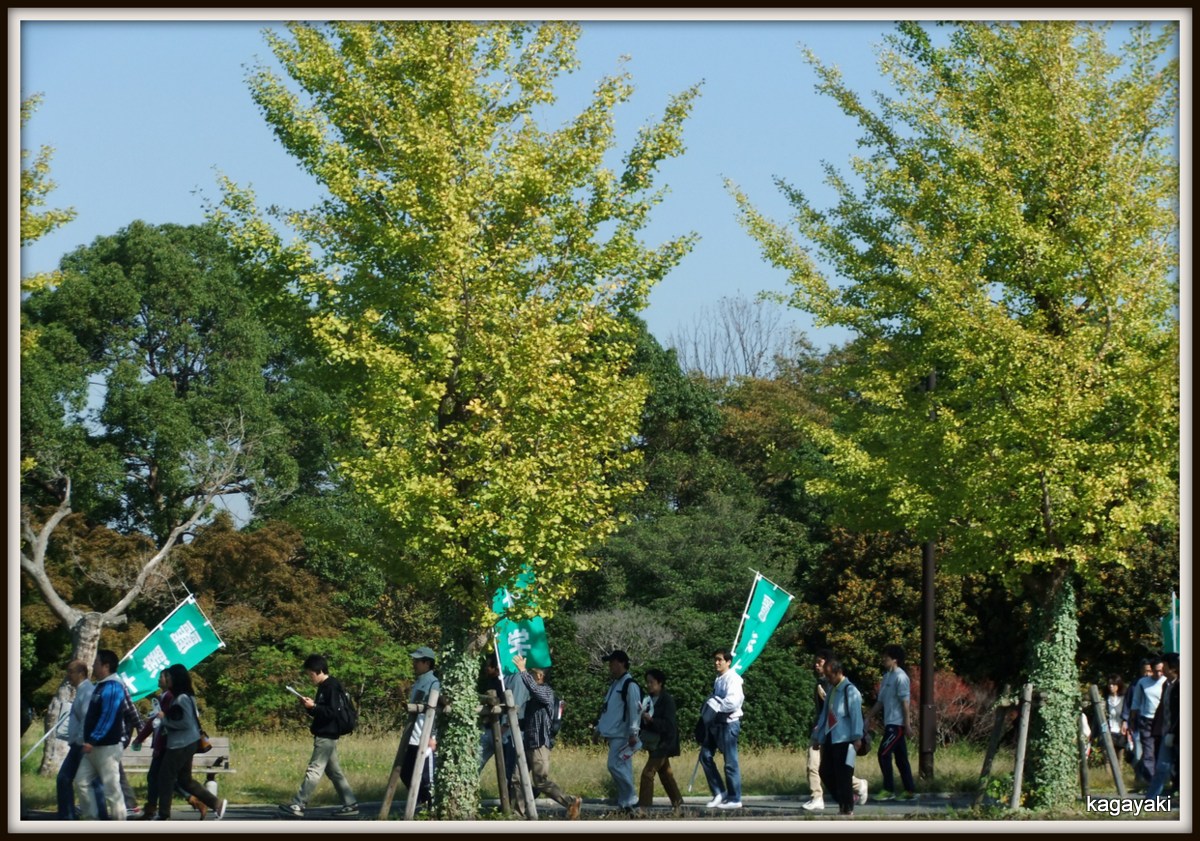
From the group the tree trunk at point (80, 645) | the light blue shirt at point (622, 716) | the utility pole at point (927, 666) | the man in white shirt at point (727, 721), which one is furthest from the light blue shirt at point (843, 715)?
the tree trunk at point (80, 645)

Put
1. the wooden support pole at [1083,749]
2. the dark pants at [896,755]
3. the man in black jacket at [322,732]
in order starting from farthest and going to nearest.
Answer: the dark pants at [896,755], the wooden support pole at [1083,749], the man in black jacket at [322,732]

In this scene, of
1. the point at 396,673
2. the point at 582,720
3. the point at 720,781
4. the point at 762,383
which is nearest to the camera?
the point at 720,781

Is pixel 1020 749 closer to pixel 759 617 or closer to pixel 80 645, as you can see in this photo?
pixel 759 617

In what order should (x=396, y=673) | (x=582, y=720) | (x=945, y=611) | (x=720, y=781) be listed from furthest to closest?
(x=396, y=673), (x=582, y=720), (x=945, y=611), (x=720, y=781)

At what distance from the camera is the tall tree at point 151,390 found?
3344 cm

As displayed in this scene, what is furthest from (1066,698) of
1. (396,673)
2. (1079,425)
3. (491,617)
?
(396,673)

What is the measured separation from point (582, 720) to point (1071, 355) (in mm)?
16923

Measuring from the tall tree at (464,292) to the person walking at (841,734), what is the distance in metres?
3.19

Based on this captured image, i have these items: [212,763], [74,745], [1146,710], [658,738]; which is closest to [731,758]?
[658,738]

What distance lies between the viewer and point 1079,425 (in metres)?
15.4

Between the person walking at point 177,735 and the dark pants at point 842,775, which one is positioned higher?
the person walking at point 177,735

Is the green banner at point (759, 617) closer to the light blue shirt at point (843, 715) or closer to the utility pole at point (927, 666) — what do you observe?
the utility pole at point (927, 666)

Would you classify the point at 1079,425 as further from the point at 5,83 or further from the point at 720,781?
the point at 5,83

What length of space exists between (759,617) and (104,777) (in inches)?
342
